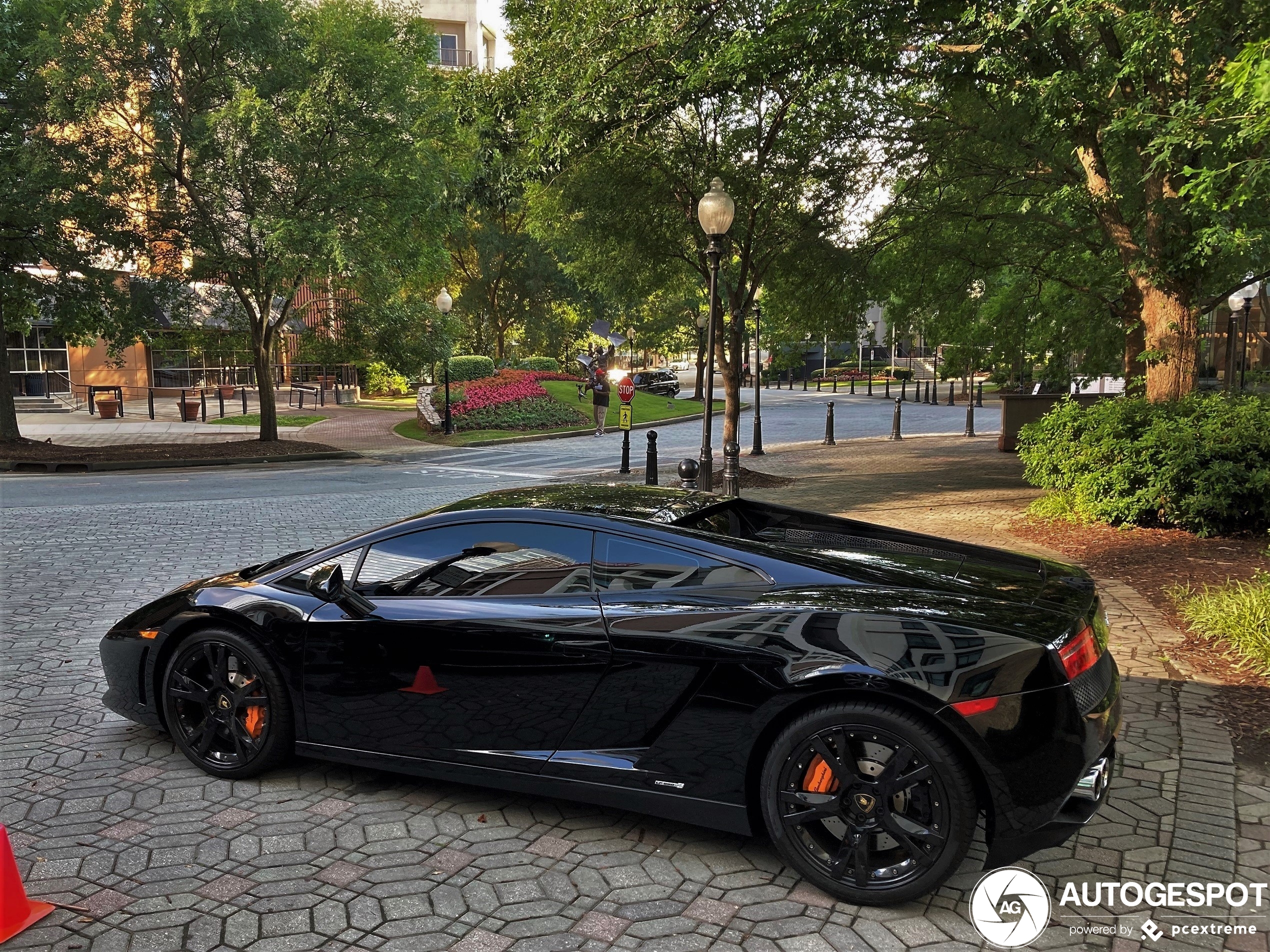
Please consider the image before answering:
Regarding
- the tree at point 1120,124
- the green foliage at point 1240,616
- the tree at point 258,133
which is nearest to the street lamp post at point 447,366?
the tree at point 258,133

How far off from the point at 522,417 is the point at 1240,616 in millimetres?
24761

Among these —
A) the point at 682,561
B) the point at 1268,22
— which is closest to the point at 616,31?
the point at 1268,22

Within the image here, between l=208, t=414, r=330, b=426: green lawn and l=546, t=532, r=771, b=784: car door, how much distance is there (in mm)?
26857

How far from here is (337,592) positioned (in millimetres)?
4246

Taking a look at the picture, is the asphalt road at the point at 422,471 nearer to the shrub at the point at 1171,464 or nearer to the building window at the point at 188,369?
the shrub at the point at 1171,464

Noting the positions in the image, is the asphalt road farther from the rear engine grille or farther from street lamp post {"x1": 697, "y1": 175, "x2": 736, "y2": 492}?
the rear engine grille

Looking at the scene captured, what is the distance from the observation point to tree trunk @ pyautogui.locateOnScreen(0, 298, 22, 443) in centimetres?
2125

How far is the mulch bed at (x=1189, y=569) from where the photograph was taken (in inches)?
204

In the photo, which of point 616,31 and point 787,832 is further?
point 616,31

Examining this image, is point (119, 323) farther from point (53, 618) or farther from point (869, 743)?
point (869, 743)

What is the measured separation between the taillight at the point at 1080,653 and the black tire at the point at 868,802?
0.53 metres

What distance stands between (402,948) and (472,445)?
22714 millimetres

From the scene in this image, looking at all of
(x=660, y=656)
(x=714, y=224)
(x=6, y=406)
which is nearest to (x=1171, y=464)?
(x=714, y=224)

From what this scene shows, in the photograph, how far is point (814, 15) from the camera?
31.2 feet
